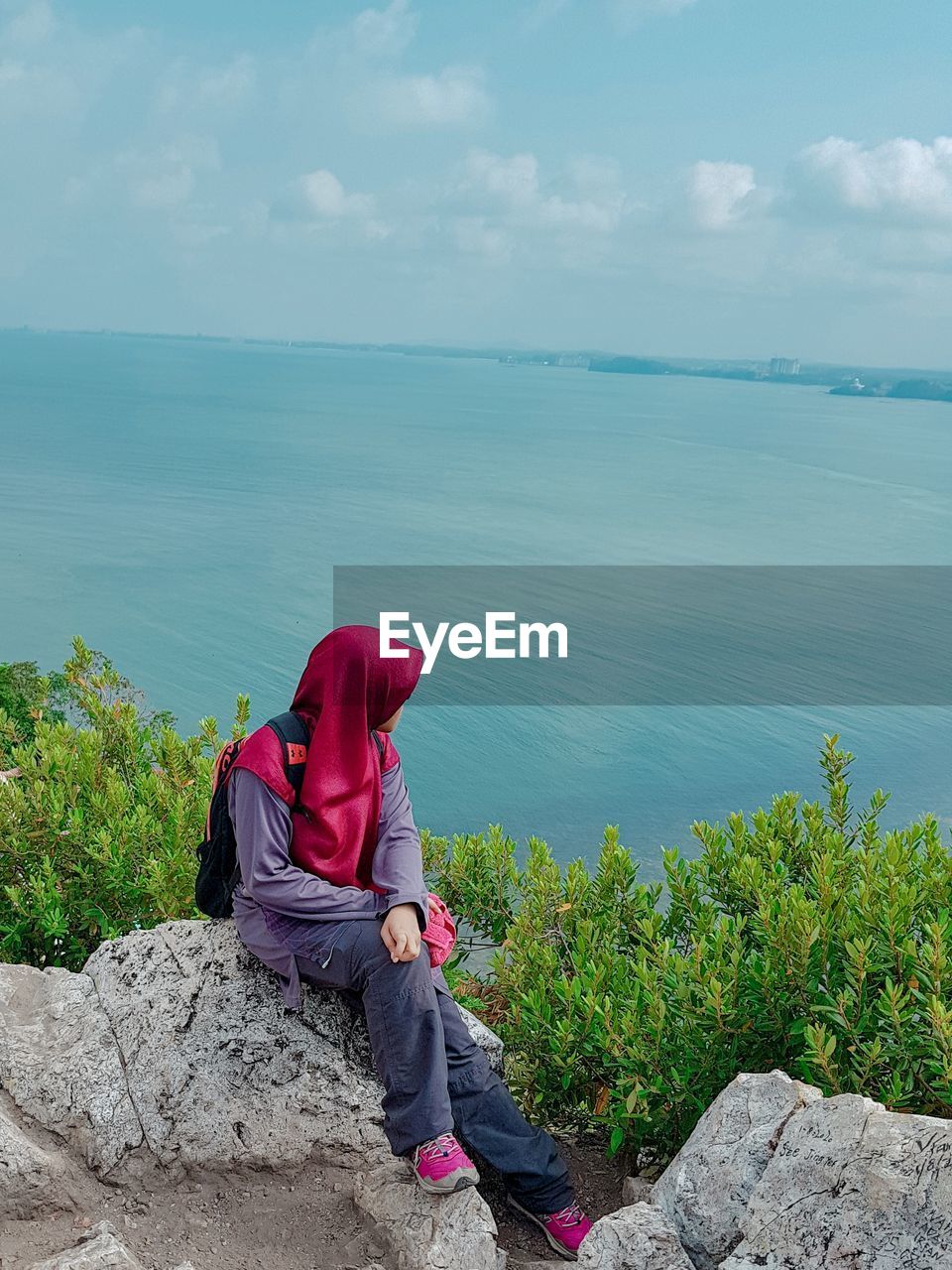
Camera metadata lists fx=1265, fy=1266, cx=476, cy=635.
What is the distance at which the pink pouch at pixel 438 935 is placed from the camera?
384cm

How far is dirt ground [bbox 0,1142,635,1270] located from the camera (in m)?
3.53

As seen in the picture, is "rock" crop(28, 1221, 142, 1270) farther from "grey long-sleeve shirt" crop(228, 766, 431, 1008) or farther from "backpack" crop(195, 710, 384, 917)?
"backpack" crop(195, 710, 384, 917)

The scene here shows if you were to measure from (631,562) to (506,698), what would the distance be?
10.9m

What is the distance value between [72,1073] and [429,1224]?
1231 mm

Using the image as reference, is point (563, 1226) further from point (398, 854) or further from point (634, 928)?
point (634, 928)

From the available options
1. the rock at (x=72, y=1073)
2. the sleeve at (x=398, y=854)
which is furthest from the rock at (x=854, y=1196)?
the rock at (x=72, y=1073)

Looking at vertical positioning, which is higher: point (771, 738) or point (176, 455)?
point (176, 455)

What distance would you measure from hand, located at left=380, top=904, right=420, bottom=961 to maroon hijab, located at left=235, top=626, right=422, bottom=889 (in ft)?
0.82

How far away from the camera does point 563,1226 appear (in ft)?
12.2

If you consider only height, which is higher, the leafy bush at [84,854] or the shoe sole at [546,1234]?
the leafy bush at [84,854]

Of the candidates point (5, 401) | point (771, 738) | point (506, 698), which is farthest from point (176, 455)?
point (771, 738)

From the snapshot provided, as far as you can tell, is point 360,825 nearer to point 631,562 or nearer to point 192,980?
point 192,980

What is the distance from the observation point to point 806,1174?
3.13 m

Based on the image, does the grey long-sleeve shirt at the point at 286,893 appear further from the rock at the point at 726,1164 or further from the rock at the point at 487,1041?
the rock at the point at 726,1164
